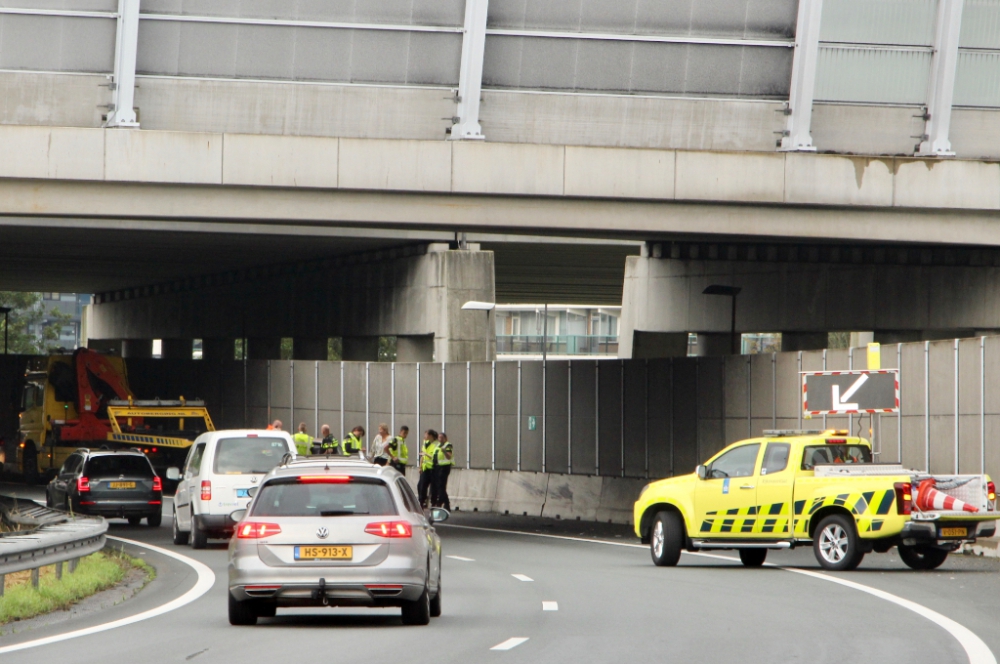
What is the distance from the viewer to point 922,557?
19656mm

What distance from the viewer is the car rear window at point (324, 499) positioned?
506 inches

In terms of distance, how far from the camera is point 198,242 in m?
36.4

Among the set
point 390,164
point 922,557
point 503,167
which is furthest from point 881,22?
point 922,557

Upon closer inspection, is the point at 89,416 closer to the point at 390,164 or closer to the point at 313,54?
the point at 313,54

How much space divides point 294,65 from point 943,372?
10985 millimetres

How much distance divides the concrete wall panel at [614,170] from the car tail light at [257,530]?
12.4m

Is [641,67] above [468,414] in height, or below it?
above

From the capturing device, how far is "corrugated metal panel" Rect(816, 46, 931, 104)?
2612 centimetres

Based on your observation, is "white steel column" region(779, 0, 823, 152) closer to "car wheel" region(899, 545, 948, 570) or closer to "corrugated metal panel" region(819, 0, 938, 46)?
"corrugated metal panel" region(819, 0, 938, 46)

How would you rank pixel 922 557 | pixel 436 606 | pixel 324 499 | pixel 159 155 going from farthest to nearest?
1. pixel 159 155
2. pixel 922 557
3. pixel 436 606
4. pixel 324 499

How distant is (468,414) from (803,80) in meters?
13.8

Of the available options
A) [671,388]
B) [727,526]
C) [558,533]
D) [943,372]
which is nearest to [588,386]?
[671,388]

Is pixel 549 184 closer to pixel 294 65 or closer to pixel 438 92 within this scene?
pixel 438 92

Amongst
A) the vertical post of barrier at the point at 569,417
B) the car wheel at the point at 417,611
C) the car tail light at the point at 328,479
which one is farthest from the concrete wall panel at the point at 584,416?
the car tail light at the point at 328,479
